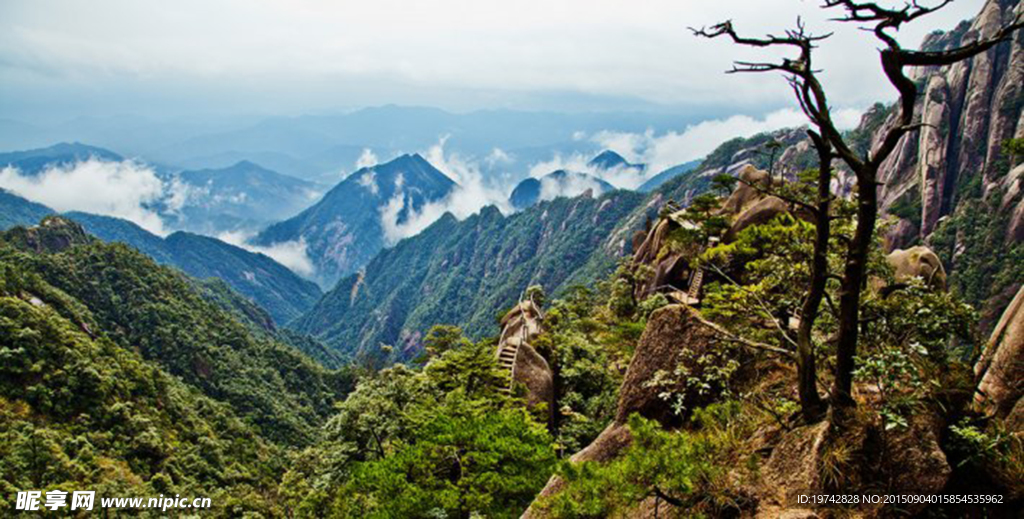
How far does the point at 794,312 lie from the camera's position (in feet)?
28.3

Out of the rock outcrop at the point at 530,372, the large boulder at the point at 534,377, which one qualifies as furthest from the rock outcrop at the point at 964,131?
the large boulder at the point at 534,377

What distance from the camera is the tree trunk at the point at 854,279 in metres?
5.46

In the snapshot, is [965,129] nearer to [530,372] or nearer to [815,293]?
[530,372]

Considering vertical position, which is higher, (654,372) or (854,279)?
(854,279)

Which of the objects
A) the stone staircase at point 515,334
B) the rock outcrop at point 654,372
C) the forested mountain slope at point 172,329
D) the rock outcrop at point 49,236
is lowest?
the forested mountain slope at point 172,329

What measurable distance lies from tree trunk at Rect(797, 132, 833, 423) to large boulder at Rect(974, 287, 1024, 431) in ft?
6.26

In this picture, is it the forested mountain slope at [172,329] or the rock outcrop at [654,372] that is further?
the forested mountain slope at [172,329]

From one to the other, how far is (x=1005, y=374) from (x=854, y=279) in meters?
3.04

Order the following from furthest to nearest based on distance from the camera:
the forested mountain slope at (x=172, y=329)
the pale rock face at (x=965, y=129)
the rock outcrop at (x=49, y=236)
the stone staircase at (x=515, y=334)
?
1. the rock outcrop at (x=49, y=236)
2. the forested mountain slope at (x=172, y=329)
3. the pale rock face at (x=965, y=129)
4. the stone staircase at (x=515, y=334)

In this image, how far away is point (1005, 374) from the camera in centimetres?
670

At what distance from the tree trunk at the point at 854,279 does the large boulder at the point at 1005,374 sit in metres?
1.83

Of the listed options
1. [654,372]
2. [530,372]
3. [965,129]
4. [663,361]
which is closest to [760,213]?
[530,372]

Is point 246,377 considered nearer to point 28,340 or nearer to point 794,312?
point 28,340

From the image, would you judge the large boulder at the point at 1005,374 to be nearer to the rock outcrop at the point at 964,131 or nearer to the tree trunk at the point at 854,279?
the tree trunk at the point at 854,279
